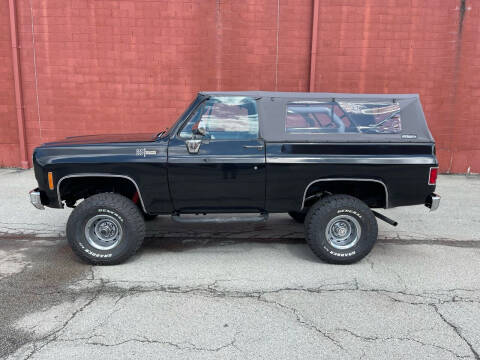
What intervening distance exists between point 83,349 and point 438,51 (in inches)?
387

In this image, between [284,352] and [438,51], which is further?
[438,51]

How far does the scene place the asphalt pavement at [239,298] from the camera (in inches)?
115

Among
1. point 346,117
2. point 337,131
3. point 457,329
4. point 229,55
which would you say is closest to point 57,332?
point 457,329

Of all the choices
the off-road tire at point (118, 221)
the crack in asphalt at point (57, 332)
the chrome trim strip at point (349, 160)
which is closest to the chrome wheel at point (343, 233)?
the chrome trim strip at point (349, 160)

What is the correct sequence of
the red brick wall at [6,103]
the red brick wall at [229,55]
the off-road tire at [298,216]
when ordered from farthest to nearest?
1. the red brick wall at [6,103]
2. the red brick wall at [229,55]
3. the off-road tire at [298,216]

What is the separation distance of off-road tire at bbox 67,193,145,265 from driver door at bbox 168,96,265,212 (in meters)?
0.51

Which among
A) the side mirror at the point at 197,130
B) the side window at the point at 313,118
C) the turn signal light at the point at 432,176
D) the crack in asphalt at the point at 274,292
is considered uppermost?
the side window at the point at 313,118

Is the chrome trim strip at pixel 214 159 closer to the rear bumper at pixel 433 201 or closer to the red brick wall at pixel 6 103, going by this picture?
the rear bumper at pixel 433 201

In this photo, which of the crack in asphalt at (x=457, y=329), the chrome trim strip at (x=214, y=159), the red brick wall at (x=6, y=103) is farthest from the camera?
the red brick wall at (x=6, y=103)

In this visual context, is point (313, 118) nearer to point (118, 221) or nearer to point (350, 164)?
point (350, 164)

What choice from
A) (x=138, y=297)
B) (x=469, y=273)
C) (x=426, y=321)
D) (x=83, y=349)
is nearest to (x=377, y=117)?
(x=469, y=273)

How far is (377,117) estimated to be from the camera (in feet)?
14.7

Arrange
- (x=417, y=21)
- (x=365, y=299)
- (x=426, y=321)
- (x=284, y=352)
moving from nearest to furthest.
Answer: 1. (x=284, y=352)
2. (x=426, y=321)
3. (x=365, y=299)
4. (x=417, y=21)

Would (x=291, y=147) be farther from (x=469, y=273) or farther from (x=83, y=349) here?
(x=83, y=349)
